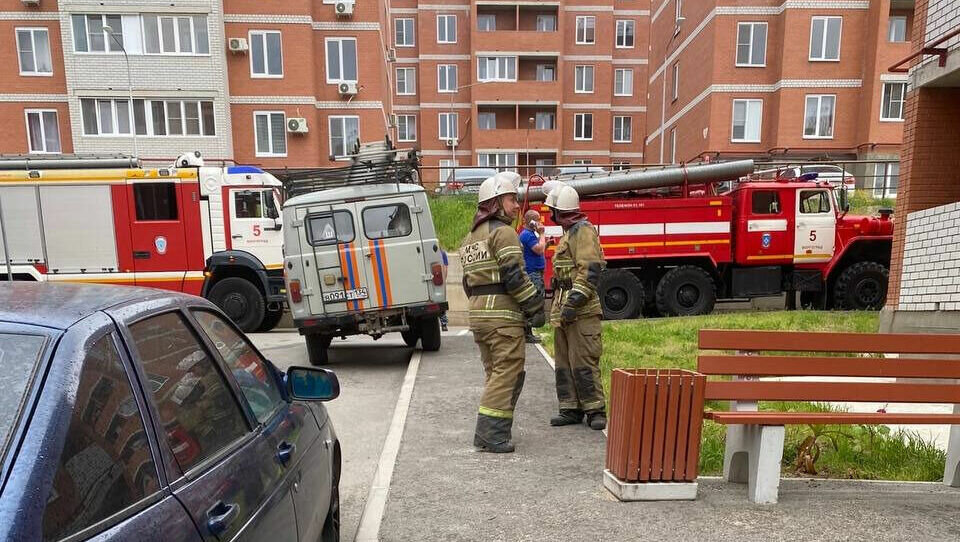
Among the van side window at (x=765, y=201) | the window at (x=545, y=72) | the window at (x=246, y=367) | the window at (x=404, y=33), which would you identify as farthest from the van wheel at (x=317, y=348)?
the window at (x=404, y=33)

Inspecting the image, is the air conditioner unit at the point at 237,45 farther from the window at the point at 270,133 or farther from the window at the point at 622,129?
the window at the point at 622,129

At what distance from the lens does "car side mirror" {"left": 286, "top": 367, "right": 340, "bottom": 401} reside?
92.0 inches

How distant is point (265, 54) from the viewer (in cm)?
2191

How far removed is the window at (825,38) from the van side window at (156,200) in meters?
25.4

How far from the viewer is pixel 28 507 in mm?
997

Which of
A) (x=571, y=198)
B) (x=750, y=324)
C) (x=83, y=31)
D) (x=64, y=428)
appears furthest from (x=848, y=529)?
(x=83, y=31)

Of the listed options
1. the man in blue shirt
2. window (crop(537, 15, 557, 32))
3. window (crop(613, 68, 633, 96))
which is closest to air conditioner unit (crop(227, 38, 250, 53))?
the man in blue shirt

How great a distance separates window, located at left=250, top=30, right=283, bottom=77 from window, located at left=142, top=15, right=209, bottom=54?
170 centimetres

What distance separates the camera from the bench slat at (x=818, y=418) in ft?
9.84

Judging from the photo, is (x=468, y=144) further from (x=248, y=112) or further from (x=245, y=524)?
(x=245, y=524)

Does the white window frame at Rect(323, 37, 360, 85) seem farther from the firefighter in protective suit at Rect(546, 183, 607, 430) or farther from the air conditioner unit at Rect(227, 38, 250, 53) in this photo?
the firefighter in protective suit at Rect(546, 183, 607, 430)

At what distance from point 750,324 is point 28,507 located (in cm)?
937

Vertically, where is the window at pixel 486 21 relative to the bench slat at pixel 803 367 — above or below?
above

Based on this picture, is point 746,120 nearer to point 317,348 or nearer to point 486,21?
point 486,21
